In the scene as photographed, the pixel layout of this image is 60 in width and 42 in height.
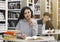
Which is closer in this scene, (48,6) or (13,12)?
(48,6)

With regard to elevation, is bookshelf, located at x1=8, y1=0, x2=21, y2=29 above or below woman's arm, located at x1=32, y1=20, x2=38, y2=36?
above

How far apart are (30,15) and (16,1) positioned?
24 cm

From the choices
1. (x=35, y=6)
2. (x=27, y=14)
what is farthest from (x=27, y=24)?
(x=35, y=6)

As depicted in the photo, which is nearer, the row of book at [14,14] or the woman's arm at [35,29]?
the woman's arm at [35,29]

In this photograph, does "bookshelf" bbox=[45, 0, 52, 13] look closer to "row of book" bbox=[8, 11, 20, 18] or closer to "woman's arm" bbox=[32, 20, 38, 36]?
"woman's arm" bbox=[32, 20, 38, 36]

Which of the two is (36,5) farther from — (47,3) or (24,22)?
(24,22)

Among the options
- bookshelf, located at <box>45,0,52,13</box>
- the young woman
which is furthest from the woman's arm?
bookshelf, located at <box>45,0,52,13</box>

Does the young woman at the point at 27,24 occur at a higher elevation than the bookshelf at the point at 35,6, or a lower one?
lower

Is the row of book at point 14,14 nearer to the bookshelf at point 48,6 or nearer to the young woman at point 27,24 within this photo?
the young woman at point 27,24

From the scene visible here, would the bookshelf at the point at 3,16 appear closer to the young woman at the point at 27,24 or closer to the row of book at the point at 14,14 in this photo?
the row of book at the point at 14,14

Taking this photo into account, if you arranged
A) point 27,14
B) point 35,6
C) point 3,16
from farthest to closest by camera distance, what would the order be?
1. point 3,16
2. point 35,6
3. point 27,14

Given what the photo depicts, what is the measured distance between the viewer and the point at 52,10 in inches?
53.3

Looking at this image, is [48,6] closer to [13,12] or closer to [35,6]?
[35,6]

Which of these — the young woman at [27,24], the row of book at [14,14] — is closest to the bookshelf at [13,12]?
the row of book at [14,14]
